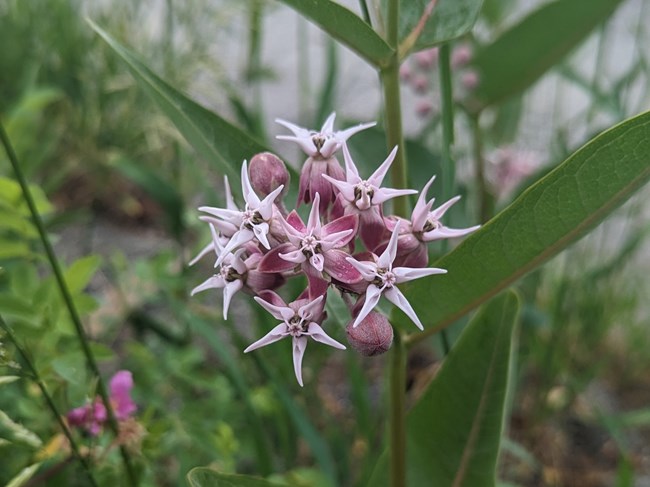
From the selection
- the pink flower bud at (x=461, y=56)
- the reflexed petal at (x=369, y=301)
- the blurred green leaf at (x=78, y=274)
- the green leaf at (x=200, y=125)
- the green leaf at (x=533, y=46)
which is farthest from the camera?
the pink flower bud at (x=461, y=56)

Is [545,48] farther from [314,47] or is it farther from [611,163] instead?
[314,47]

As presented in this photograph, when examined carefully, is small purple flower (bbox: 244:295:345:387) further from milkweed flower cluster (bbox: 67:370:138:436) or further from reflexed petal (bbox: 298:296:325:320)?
milkweed flower cluster (bbox: 67:370:138:436)

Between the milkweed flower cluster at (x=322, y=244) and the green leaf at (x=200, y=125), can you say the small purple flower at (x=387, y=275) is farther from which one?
the green leaf at (x=200, y=125)

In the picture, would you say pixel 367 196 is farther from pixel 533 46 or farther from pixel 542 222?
pixel 533 46

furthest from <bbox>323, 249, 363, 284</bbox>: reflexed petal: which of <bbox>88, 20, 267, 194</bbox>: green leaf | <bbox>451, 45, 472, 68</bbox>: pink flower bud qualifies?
<bbox>451, 45, 472, 68</bbox>: pink flower bud

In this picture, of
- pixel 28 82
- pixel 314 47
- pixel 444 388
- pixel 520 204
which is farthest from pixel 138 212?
pixel 520 204

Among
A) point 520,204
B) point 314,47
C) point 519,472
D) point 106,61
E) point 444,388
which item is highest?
point 314,47

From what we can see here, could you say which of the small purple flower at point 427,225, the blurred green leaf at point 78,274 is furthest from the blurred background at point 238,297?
the small purple flower at point 427,225
